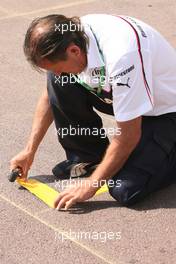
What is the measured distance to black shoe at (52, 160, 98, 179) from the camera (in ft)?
13.0

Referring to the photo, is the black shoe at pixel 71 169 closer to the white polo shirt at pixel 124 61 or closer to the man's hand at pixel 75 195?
the man's hand at pixel 75 195

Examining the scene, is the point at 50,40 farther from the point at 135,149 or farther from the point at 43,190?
the point at 43,190

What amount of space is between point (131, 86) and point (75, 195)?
675mm

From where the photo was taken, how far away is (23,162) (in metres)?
3.94

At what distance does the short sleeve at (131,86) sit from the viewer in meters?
3.26

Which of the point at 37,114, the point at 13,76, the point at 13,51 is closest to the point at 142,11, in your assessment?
the point at 13,51

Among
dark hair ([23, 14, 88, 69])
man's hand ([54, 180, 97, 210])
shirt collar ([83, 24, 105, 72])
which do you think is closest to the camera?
dark hair ([23, 14, 88, 69])

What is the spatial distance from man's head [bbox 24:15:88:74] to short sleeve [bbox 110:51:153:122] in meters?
0.19

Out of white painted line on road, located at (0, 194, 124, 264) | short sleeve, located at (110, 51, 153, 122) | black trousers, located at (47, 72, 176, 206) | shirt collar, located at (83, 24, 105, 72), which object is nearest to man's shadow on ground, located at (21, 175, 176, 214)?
black trousers, located at (47, 72, 176, 206)

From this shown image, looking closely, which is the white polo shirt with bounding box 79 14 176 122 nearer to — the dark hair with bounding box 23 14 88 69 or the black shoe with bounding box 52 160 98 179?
the dark hair with bounding box 23 14 88 69

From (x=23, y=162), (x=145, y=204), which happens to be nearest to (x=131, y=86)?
(x=145, y=204)

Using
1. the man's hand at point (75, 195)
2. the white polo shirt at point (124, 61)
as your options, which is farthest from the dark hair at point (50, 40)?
the man's hand at point (75, 195)

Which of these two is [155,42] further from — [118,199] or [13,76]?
[13,76]

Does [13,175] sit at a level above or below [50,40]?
below
